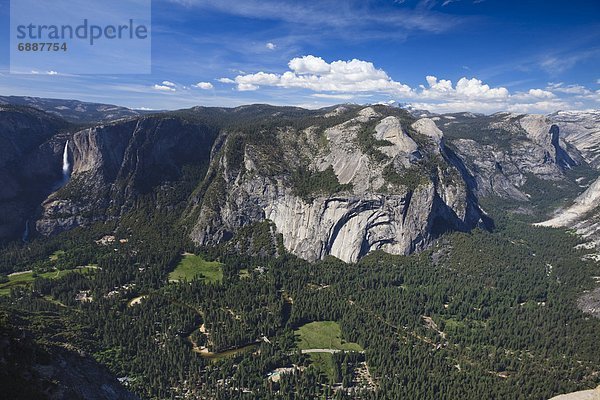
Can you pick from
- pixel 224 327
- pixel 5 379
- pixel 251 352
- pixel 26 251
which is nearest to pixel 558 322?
pixel 251 352

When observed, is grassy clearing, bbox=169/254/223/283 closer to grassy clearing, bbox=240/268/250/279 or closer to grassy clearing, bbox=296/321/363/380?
grassy clearing, bbox=240/268/250/279

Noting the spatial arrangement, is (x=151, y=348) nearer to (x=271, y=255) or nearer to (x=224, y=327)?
(x=224, y=327)

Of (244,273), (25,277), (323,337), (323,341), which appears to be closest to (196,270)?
(244,273)

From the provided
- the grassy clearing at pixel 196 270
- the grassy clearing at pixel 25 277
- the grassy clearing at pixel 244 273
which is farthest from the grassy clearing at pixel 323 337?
the grassy clearing at pixel 25 277

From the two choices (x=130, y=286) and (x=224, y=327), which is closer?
(x=224, y=327)

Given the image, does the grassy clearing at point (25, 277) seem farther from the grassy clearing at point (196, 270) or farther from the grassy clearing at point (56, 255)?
the grassy clearing at point (196, 270)

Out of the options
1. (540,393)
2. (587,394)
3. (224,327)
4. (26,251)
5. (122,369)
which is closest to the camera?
(587,394)

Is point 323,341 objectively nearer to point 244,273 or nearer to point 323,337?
point 323,337
